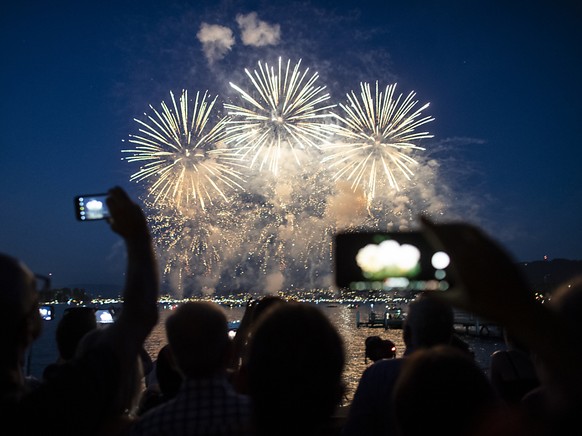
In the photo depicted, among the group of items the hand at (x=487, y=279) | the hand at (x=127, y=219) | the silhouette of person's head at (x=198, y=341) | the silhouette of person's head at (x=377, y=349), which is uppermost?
the hand at (x=127, y=219)

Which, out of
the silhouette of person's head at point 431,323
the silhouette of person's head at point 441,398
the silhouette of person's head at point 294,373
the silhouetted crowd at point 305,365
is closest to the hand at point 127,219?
the silhouetted crowd at point 305,365

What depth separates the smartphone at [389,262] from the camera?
8.34 ft

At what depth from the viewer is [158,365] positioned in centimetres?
493

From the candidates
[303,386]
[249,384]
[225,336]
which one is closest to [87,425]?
[249,384]

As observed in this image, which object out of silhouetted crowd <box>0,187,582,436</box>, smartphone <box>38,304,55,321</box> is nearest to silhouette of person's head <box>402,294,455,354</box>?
silhouetted crowd <box>0,187,582,436</box>

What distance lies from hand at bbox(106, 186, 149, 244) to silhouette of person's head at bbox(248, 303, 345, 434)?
807 mm

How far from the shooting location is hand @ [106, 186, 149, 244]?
8.46 feet

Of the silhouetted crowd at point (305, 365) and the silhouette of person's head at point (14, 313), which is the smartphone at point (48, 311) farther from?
the silhouette of person's head at point (14, 313)

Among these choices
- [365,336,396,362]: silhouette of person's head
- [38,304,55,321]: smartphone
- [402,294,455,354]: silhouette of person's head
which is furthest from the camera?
[38,304,55,321]: smartphone

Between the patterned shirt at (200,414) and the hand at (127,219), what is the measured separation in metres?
1.10

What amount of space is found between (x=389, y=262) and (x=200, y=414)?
56.8 inches

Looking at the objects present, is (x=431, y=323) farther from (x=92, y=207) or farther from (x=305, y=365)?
(x=92, y=207)

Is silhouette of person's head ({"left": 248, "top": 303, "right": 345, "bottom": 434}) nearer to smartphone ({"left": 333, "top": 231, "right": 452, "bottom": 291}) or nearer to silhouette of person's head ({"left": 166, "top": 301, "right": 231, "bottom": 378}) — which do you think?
smartphone ({"left": 333, "top": 231, "right": 452, "bottom": 291})

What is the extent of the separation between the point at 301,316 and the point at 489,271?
0.90m
